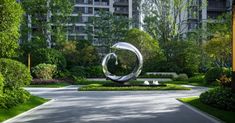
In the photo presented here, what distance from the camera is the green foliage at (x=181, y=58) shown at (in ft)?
151

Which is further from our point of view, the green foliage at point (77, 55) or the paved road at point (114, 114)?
the green foliage at point (77, 55)

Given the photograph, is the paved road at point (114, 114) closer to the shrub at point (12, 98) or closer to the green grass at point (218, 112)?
the green grass at point (218, 112)

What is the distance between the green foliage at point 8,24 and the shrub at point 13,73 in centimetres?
52

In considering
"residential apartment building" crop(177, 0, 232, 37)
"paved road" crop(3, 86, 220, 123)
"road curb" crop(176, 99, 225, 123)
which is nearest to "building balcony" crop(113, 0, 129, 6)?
"residential apartment building" crop(177, 0, 232, 37)

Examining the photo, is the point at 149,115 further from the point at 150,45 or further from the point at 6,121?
the point at 150,45

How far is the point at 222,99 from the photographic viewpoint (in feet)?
50.1

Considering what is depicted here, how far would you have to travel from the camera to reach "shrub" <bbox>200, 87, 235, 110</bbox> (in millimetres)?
14789

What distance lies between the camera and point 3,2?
15.9 meters

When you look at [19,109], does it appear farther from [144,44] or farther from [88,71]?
[88,71]

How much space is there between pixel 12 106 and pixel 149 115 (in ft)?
15.7

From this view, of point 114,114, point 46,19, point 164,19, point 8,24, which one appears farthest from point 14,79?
point 164,19

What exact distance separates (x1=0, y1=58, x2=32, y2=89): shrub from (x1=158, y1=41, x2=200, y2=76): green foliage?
102 ft

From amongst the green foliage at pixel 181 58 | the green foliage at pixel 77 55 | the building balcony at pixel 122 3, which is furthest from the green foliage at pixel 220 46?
the building balcony at pixel 122 3

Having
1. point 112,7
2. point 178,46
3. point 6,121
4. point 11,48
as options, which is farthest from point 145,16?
point 6,121
